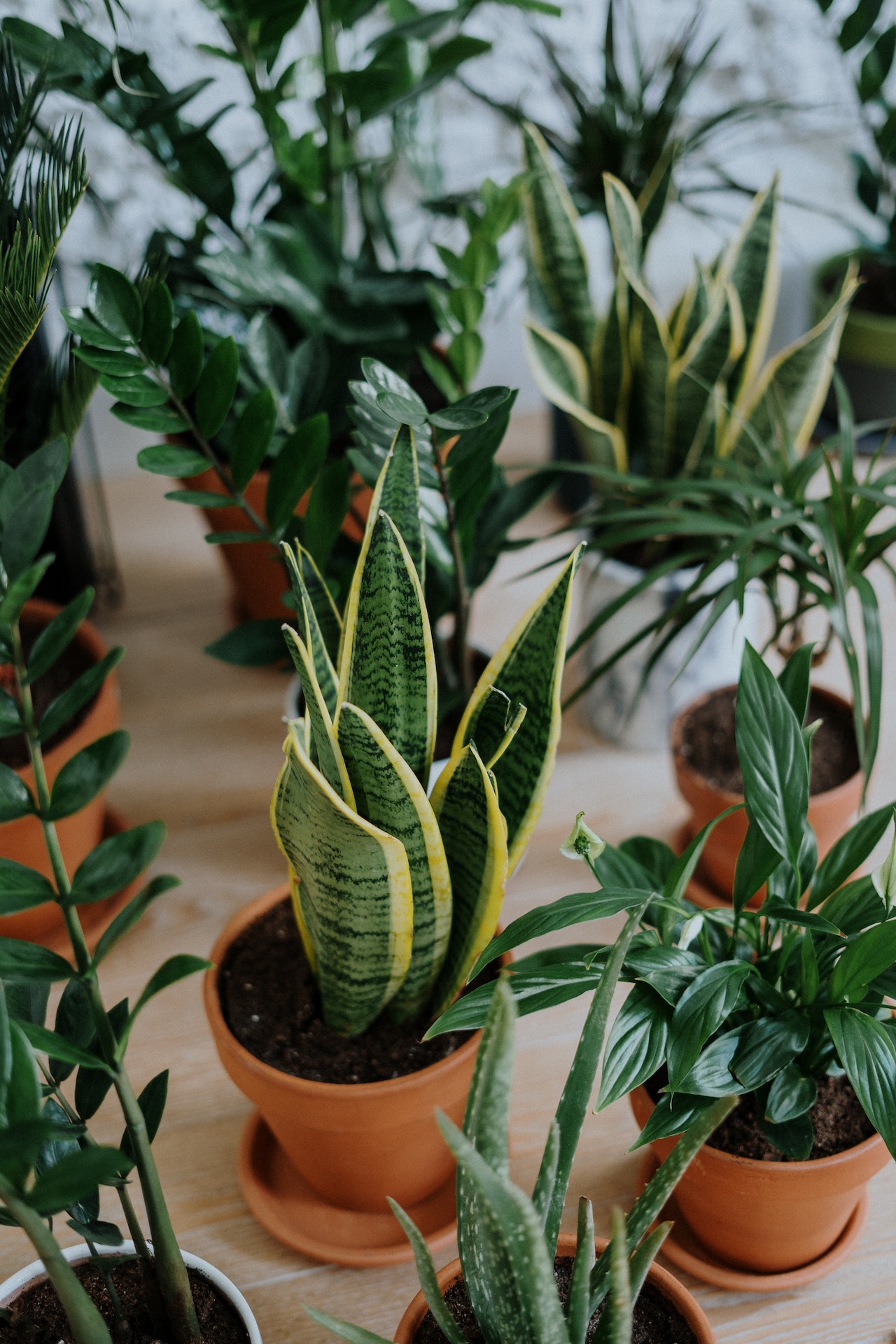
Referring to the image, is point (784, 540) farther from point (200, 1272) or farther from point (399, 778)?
point (200, 1272)

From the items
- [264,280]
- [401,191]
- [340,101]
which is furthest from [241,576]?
[401,191]

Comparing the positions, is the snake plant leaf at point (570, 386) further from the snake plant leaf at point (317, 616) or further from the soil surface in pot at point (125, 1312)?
the soil surface in pot at point (125, 1312)

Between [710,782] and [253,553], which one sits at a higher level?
[253,553]

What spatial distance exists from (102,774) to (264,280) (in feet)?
1.71

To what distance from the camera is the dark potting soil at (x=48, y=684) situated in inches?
31.9

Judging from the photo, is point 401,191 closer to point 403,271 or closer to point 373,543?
point 403,271

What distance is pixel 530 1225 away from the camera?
35 centimetres

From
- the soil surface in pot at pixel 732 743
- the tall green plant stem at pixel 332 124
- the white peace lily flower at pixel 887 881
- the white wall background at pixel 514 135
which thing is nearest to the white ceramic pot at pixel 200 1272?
the white peace lily flower at pixel 887 881

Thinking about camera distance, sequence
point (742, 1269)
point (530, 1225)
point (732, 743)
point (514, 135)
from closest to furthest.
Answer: point (530, 1225) → point (742, 1269) → point (732, 743) → point (514, 135)

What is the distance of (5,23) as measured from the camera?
727 mm

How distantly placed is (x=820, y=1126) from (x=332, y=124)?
0.77 m

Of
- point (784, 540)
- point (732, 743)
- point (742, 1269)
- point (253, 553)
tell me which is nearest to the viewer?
point (742, 1269)

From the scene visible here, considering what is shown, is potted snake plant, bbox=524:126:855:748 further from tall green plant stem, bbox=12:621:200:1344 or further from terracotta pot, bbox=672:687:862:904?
tall green plant stem, bbox=12:621:200:1344

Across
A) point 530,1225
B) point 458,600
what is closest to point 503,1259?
point 530,1225
